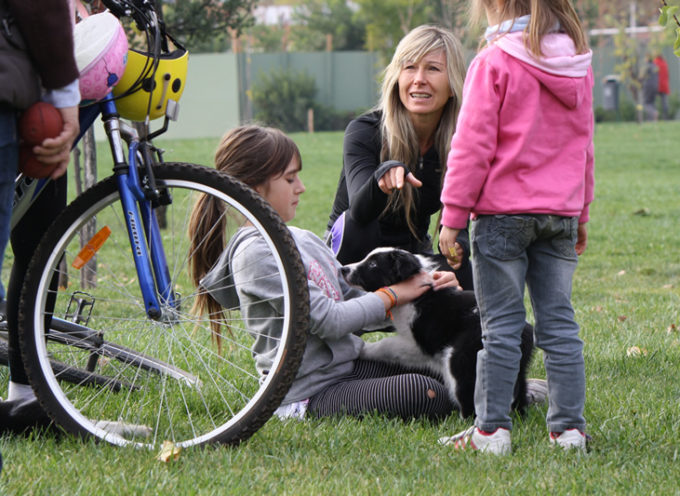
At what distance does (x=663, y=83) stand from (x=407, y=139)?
29881 millimetres

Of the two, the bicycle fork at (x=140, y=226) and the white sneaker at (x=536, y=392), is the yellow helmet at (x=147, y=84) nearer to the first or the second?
the bicycle fork at (x=140, y=226)

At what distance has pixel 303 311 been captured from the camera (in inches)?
106

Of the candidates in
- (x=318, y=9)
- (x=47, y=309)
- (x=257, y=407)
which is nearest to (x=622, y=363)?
(x=257, y=407)

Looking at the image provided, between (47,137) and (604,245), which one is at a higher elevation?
(47,137)

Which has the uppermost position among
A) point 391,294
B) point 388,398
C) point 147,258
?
point 147,258

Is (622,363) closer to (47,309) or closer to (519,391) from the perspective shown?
(519,391)

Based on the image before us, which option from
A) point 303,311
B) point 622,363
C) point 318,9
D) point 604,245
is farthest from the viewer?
point 318,9

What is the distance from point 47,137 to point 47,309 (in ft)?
2.86

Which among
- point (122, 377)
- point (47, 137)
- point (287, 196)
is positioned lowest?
point (122, 377)

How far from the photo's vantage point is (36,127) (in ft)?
7.68

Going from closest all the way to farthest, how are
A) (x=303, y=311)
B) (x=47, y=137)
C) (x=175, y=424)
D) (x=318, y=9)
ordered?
(x=47, y=137) → (x=303, y=311) → (x=175, y=424) → (x=318, y=9)

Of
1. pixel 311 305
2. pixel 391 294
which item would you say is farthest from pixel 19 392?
pixel 391 294

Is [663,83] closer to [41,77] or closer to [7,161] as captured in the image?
[41,77]

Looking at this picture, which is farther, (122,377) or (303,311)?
(122,377)
